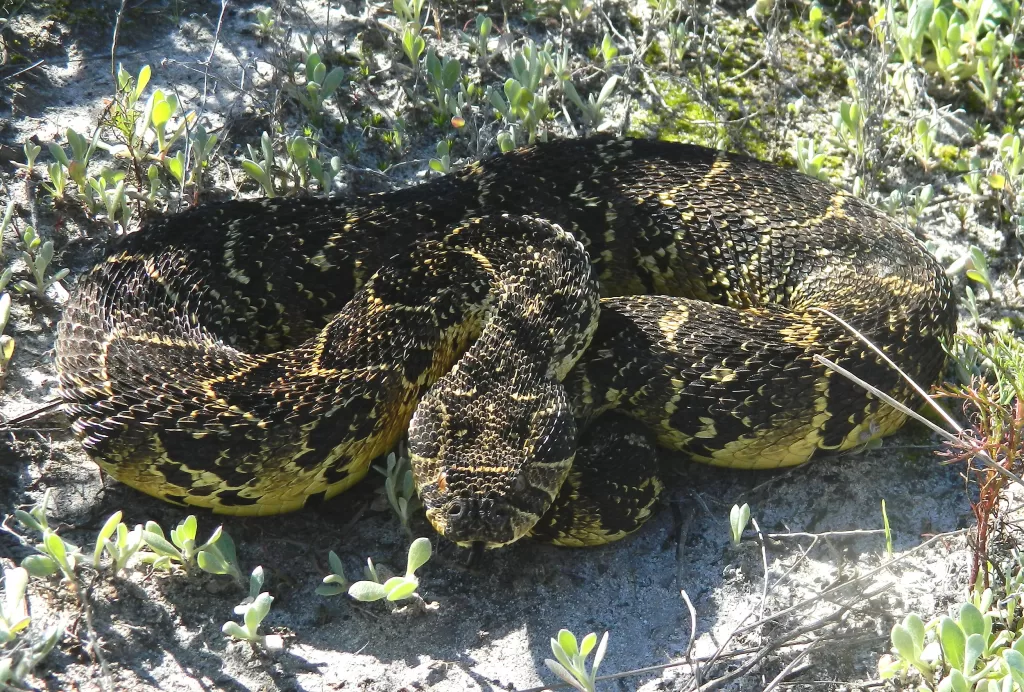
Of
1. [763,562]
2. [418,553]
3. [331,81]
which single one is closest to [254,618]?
[418,553]

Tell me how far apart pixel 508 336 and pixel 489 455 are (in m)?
0.83

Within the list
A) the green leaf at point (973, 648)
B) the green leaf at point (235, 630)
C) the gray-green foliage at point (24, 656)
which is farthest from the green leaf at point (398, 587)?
the green leaf at point (973, 648)

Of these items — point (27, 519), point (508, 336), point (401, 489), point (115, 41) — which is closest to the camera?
point (27, 519)

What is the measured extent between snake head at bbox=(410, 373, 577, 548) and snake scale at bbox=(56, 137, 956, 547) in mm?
11

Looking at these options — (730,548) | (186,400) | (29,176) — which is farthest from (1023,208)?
(29,176)

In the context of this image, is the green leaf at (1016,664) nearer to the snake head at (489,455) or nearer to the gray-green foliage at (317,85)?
the snake head at (489,455)

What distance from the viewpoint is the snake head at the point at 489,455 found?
490 centimetres

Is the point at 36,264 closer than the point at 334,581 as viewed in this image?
No

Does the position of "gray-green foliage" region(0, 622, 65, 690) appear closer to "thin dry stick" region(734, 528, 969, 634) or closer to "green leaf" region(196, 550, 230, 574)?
"green leaf" region(196, 550, 230, 574)

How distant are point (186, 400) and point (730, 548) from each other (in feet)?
9.72

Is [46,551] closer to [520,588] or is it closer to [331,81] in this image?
[520,588]

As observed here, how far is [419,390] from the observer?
5.88 metres

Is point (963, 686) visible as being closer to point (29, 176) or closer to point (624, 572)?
point (624, 572)

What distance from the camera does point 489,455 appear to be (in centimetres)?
512
